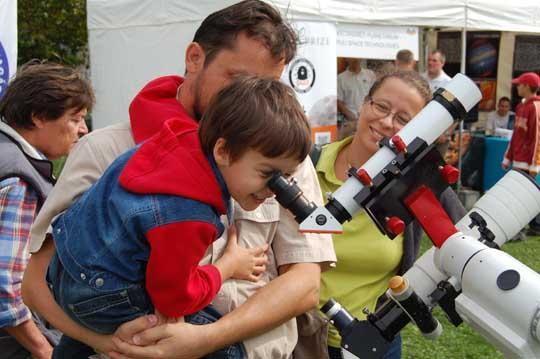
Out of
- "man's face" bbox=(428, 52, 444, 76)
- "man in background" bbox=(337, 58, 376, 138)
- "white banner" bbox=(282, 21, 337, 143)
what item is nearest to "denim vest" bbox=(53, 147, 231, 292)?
"white banner" bbox=(282, 21, 337, 143)

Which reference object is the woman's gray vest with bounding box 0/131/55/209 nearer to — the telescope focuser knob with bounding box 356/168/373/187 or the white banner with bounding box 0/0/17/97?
the telescope focuser knob with bounding box 356/168/373/187

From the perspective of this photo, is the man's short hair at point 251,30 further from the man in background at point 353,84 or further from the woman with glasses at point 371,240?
the man in background at point 353,84

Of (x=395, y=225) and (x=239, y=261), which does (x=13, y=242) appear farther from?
(x=395, y=225)

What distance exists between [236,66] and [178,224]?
23.4 inches

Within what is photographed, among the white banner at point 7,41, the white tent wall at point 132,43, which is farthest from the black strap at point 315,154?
the white tent wall at point 132,43

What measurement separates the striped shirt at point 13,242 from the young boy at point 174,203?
74 centimetres

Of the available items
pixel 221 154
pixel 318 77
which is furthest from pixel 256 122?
pixel 318 77

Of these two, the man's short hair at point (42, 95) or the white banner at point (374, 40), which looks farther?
the white banner at point (374, 40)

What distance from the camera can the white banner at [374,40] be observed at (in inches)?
341

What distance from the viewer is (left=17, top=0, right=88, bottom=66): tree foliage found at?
Result: 60.7ft

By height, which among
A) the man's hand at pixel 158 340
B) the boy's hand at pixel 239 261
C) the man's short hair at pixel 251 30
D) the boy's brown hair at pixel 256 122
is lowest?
the man's hand at pixel 158 340

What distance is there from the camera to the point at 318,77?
8.00 metres

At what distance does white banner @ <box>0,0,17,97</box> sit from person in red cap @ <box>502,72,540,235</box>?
6547 millimetres

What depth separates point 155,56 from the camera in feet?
Result: 29.2
